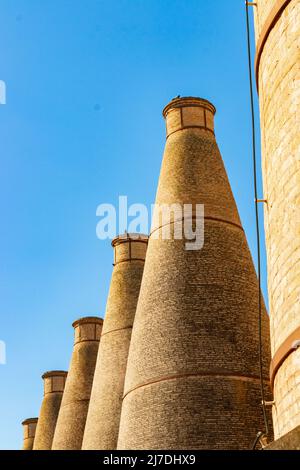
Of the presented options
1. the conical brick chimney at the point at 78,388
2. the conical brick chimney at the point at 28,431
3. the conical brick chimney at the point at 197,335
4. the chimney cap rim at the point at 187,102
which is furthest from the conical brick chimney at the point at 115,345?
the conical brick chimney at the point at 28,431

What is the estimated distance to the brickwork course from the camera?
702 cm

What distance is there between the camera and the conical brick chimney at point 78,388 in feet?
61.7

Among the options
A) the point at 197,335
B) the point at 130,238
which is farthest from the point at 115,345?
the point at 197,335

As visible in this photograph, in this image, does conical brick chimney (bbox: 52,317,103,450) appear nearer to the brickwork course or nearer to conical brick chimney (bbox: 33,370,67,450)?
conical brick chimney (bbox: 33,370,67,450)

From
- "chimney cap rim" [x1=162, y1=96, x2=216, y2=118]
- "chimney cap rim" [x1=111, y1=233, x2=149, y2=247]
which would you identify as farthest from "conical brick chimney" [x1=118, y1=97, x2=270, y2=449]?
"chimney cap rim" [x1=111, y1=233, x2=149, y2=247]

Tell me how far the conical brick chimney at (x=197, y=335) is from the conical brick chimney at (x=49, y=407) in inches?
460

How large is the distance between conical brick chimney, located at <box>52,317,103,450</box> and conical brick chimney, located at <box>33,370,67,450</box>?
12.1 ft

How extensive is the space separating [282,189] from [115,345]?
942 cm

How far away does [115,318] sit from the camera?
1672cm

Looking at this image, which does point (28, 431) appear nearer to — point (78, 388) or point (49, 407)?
point (49, 407)

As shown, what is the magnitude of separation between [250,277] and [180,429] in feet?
9.81

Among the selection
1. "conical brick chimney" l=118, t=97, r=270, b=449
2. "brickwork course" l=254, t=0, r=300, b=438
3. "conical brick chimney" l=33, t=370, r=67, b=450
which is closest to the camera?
"brickwork course" l=254, t=0, r=300, b=438

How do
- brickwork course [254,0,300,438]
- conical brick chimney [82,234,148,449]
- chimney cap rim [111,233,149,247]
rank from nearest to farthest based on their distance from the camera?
brickwork course [254,0,300,438] < conical brick chimney [82,234,148,449] < chimney cap rim [111,233,149,247]

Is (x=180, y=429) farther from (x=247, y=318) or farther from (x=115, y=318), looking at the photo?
(x=115, y=318)
